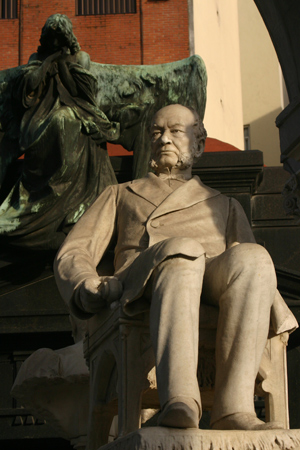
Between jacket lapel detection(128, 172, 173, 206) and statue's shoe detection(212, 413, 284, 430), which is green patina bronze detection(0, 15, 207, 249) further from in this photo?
statue's shoe detection(212, 413, 284, 430)

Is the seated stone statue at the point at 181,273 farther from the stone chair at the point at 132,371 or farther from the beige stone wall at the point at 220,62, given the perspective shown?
the beige stone wall at the point at 220,62

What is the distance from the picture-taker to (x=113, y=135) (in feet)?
34.3

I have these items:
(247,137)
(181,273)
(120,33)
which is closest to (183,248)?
(181,273)

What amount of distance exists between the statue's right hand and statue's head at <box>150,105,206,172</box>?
3.08 ft

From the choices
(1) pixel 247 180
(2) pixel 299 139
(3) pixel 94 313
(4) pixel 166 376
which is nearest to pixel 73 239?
(3) pixel 94 313

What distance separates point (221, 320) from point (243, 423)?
0.51 m

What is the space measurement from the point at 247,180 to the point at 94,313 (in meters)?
5.00

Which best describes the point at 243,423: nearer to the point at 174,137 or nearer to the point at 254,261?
the point at 254,261

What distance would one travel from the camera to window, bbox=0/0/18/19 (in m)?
18.4

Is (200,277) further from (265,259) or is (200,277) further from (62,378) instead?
(62,378)

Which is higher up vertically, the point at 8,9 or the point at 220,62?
the point at 8,9

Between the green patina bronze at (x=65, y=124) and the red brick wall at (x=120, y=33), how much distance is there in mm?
6735

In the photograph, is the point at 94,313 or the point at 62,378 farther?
the point at 62,378

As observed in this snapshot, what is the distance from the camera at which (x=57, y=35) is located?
417 inches
